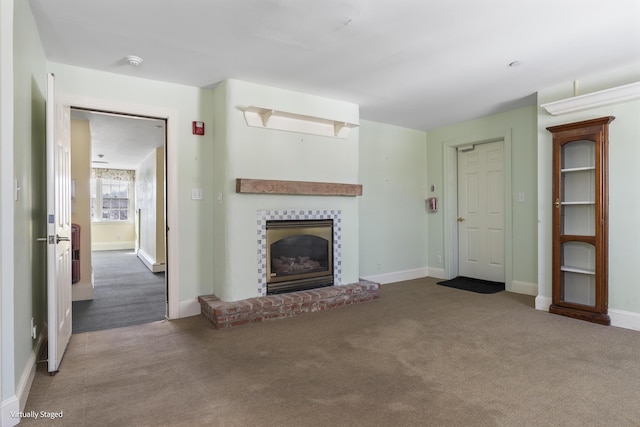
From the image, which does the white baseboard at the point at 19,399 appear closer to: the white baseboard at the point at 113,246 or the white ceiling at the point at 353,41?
the white ceiling at the point at 353,41

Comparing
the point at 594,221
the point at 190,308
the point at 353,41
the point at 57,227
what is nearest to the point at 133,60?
the point at 57,227

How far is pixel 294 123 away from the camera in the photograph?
13.0ft

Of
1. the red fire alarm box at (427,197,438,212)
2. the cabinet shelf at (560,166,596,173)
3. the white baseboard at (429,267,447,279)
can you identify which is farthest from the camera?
the red fire alarm box at (427,197,438,212)

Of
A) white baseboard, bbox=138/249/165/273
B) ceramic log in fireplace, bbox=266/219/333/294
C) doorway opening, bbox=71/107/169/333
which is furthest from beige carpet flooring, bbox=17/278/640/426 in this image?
white baseboard, bbox=138/249/165/273

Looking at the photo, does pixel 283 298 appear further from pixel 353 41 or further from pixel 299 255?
pixel 353 41

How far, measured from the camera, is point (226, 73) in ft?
11.1

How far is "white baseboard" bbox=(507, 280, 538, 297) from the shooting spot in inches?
174

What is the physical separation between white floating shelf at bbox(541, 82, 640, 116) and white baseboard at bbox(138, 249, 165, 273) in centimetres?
623

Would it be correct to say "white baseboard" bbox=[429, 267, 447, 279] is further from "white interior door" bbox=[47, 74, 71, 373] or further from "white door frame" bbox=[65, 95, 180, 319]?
"white interior door" bbox=[47, 74, 71, 373]

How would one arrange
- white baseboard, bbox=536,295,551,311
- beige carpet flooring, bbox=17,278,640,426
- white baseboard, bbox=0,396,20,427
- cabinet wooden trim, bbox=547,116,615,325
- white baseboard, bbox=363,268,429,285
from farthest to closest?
white baseboard, bbox=363,268,429,285 < white baseboard, bbox=536,295,551,311 < cabinet wooden trim, bbox=547,116,615,325 < beige carpet flooring, bbox=17,278,640,426 < white baseboard, bbox=0,396,20,427

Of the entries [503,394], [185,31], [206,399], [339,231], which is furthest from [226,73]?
[503,394]

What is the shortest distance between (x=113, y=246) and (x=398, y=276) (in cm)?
850

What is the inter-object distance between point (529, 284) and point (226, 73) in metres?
4.32

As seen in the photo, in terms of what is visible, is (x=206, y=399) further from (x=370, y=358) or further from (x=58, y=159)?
(x=58, y=159)
